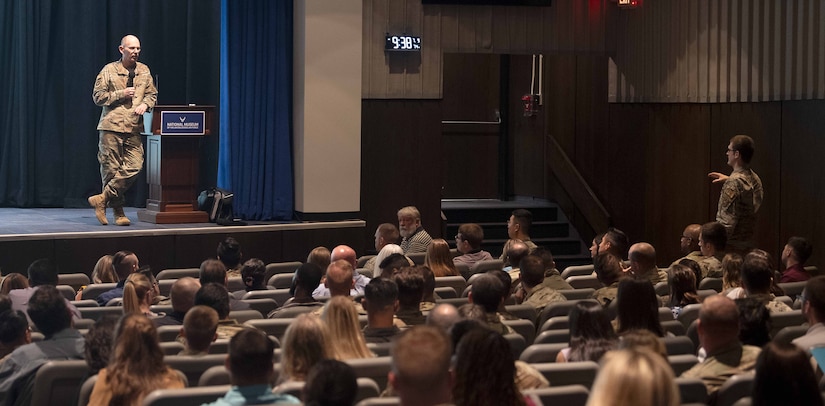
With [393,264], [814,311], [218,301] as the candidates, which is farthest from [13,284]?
[814,311]

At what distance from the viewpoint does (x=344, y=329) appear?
4488mm

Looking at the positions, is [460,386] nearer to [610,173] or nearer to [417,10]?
[417,10]

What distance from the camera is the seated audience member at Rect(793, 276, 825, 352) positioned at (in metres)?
4.75

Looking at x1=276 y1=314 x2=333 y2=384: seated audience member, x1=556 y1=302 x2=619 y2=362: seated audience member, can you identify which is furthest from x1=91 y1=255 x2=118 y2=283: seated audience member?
x1=556 y1=302 x2=619 y2=362: seated audience member

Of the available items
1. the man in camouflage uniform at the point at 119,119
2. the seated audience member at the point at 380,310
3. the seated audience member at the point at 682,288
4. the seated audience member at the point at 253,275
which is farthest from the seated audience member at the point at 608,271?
the man in camouflage uniform at the point at 119,119

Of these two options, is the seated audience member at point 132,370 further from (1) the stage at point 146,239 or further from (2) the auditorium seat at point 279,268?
(1) the stage at point 146,239

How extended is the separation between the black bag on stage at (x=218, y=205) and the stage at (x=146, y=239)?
0.36 ft

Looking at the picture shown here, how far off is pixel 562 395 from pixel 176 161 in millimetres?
7374

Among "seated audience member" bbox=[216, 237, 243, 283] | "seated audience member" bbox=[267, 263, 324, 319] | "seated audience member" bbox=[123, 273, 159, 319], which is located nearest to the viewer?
"seated audience member" bbox=[123, 273, 159, 319]

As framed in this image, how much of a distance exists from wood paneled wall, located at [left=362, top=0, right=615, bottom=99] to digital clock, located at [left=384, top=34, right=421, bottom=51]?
0.08 metres

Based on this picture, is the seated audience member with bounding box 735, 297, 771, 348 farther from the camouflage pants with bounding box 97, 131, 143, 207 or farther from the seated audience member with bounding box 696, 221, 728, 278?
the camouflage pants with bounding box 97, 131, 143, 207

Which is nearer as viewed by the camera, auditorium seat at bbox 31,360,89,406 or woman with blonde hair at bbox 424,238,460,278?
auditorium seat at bbox 31,360,89,406

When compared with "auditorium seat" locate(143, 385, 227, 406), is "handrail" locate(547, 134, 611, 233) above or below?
above

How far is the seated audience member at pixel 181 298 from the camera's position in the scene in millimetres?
5500
